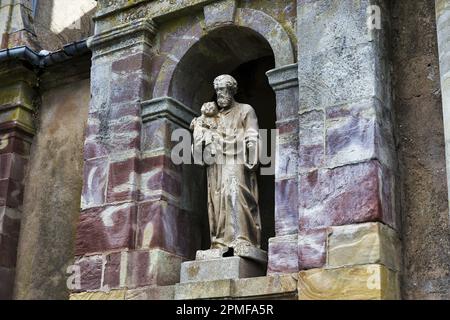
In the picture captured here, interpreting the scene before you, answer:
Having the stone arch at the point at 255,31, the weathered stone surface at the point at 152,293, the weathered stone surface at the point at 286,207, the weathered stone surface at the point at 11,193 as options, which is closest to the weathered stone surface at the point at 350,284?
the weathered stone surface at the point at 286,207

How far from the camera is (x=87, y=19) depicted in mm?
10281

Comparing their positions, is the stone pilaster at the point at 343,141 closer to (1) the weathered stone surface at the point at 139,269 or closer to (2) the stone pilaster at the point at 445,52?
(2) the stone pilaster at the point at 445,52

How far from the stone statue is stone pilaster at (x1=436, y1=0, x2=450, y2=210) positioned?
58.4 inches

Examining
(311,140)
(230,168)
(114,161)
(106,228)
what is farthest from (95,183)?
(311,140)

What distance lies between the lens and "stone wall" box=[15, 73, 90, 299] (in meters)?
7.46

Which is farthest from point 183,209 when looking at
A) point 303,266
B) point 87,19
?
point 87,19

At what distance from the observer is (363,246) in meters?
5.32

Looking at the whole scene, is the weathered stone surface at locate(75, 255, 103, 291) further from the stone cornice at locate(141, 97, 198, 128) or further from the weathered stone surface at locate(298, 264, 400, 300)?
the weathered stone surface at locate(298, 264, 400, 300)

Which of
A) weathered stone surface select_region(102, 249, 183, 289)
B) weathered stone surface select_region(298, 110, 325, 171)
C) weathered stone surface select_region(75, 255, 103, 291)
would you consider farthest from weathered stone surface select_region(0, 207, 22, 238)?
weathered stone surface select_region(298, 110, 325, 171)

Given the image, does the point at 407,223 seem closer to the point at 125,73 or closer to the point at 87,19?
the point at 125,73

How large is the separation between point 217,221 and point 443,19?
2170 mm

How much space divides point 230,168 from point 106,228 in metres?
1.11

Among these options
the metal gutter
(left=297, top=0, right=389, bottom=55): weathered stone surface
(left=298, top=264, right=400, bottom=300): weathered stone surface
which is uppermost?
the metal gutter
